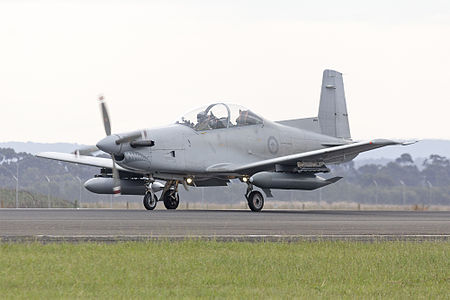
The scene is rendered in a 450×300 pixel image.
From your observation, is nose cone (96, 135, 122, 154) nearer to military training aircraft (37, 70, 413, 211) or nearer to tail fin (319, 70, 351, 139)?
military training aircraft (37, 70, 413, 211)

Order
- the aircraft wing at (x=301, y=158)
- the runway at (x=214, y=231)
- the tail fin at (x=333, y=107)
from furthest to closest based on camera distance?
the tail fin at (x=333, y=107), the aircraft wing at (x=301, y=158), the runway at (x=214, y=231)

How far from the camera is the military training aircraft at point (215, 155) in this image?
100ft

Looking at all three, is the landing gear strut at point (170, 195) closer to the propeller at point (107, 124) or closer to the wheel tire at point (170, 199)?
the wheel tire at point (170, 199)

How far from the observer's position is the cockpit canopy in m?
32.5

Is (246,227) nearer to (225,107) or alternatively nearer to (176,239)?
(176,239)

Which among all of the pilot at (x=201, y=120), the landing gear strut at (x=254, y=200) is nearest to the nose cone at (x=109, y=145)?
the pilot at (x=201, y=120)

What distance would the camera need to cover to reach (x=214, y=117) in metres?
32.7

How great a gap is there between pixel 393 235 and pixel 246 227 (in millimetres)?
3665

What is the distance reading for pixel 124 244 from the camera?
1462 centimetres

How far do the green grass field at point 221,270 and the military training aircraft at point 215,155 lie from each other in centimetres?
1507

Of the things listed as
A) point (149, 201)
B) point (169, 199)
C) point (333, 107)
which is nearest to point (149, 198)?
point (149, 201)

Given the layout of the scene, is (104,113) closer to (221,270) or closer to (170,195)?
(170,195)

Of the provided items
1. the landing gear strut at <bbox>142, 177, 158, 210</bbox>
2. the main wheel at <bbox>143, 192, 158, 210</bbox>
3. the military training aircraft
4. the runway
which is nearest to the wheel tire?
the military training aircraft

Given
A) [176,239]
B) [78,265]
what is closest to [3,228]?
[176,239]
